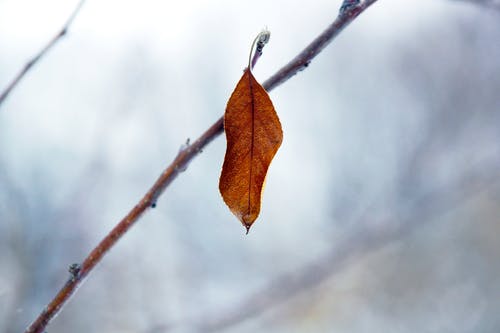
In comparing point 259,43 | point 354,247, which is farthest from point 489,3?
point 354,247

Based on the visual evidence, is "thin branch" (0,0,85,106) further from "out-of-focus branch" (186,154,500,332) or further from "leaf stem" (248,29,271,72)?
"out-of-focus branch" (186,154,500,332)

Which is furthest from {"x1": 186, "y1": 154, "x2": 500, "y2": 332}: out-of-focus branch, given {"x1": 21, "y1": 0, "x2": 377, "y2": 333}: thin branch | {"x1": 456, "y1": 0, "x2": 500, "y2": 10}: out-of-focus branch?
{"x1": 456, "y1": 0, "x2": 500, "y2": 10}: out-of-focus branch

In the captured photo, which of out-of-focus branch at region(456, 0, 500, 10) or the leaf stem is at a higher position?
out-of-focus branch at region(456, 0, 500, 10)

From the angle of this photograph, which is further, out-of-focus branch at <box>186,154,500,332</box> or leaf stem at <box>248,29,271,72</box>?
out-of-focus branch at <box>186,154,500,332</box>

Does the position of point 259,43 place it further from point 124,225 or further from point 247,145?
point 124,225

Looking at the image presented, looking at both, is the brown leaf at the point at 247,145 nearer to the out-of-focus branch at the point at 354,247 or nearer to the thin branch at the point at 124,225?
the thin branch at the point at 124,225

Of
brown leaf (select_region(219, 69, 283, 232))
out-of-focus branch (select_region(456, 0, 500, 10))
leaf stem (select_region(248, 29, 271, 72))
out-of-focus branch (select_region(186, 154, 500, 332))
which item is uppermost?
out-of-focus branch (select_region(186, 154, 500, 332))
